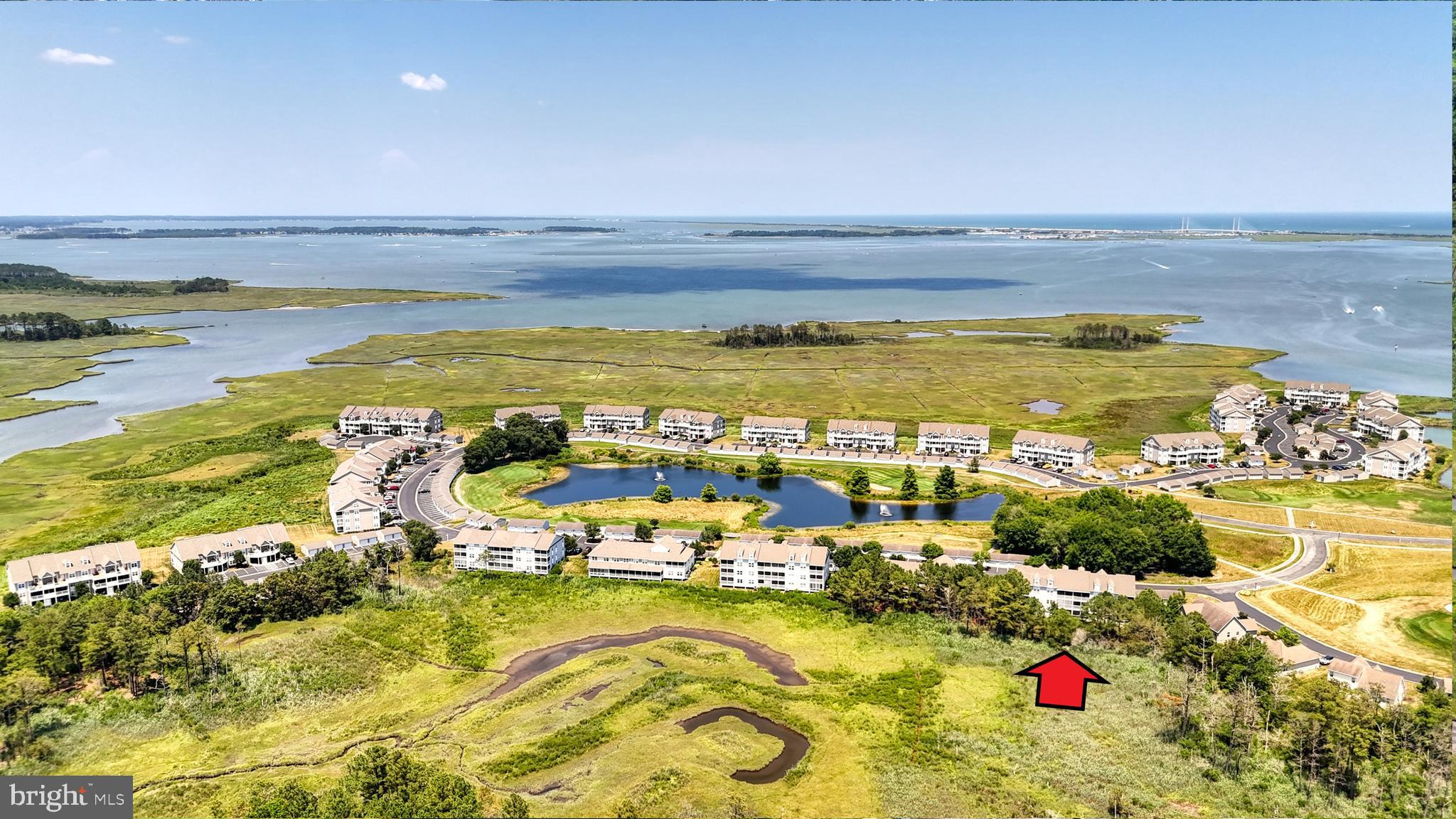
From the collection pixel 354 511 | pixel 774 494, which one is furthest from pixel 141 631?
pixel 774 494

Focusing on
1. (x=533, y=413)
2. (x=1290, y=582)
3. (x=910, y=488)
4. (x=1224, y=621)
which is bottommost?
(x=1290, y=582)

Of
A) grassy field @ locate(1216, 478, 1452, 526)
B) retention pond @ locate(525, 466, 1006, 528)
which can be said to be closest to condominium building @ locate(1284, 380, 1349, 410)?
grassy field @ locate(1216, 478, 1452, 526)

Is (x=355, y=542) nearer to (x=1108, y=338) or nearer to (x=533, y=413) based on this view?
(x=533, y=413)

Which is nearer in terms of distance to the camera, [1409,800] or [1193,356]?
[1409,800]

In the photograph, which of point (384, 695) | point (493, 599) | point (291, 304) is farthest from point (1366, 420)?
point (291, 304)

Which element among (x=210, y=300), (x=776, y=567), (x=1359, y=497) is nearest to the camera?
(x=776, y=567)

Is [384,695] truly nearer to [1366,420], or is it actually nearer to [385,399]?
[385,399]
